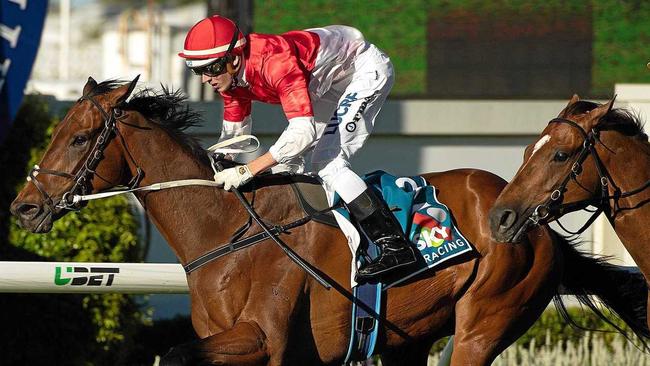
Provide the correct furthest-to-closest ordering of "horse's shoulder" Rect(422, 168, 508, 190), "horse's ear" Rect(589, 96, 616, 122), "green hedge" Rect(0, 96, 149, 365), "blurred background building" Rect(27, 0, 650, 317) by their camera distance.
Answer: "blurred background building" Rect(27, 0, 650, 317)
"green hedge" Rect(0, 96, 149, 365)
"horse's shoulder" Rect(422, 168, 508, 190)
"horse's ear" Rect(589, 96, 616, 122)

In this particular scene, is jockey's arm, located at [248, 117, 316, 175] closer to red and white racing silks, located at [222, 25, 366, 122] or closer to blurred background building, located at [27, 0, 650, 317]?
red and white racing silks, located at [222, 25, 366, 122]

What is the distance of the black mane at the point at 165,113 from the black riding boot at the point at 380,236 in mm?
627

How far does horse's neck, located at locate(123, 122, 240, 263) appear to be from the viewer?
13.5ft

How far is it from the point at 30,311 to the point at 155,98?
84.0 inches

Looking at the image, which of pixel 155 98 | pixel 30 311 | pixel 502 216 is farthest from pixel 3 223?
pixel 502 216

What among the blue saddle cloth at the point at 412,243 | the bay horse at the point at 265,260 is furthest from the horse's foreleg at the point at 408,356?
the blue saddle cloth at the point at 412,243

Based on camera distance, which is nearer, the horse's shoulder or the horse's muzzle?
the horse's muzzle

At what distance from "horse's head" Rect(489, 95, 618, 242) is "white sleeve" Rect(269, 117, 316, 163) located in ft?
2.32

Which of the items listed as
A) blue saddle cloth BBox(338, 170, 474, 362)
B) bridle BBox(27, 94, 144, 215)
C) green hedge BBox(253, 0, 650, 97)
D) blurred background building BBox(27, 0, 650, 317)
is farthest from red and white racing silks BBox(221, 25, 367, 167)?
green hedge BBox(253, 0, 650, 97)

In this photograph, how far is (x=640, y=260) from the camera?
3.91 meters

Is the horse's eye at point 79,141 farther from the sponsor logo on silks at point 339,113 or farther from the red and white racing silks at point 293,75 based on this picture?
the sponsor logo on silks at point 339,113

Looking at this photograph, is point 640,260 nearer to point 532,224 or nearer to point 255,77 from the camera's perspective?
point 532,224

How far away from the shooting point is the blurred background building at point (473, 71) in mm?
6801

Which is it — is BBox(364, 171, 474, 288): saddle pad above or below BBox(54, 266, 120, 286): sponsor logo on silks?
above
